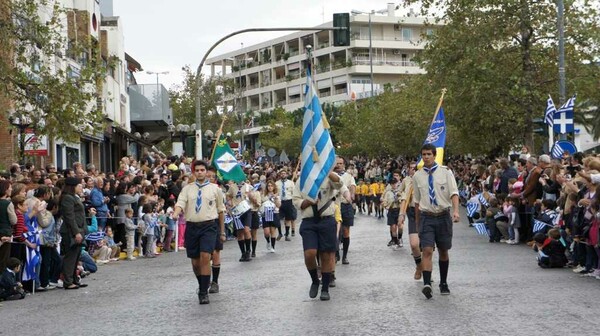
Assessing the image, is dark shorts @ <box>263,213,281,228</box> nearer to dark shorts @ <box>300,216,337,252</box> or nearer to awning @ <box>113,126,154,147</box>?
dark shorts @ <box>300,216,337,252</box>

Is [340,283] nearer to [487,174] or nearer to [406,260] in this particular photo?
[406,260]

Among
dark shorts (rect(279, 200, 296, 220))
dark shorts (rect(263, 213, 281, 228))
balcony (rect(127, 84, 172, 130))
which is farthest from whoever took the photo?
Answer: balcony (rect(127, 84, 172, 130))

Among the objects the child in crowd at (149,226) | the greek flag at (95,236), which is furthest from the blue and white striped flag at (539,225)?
the greek flag at (95,236)

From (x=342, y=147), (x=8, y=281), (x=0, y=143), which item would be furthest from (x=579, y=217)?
(x=342, y=147)

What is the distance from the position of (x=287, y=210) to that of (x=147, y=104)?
32243 mm

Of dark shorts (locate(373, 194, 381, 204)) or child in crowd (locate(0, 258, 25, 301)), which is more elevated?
dark shorts (locate(373, 194, 381, 204))

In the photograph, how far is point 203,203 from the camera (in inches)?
534

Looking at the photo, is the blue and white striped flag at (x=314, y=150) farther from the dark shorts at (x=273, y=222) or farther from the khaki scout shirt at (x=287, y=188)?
the khaki scout shirt at (x=287, y=188)

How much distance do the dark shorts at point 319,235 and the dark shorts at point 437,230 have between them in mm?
1153

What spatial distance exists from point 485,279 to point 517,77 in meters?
21.6

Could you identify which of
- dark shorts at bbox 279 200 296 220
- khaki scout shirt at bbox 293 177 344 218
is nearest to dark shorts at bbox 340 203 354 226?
khaki scout shirt at bbox 293 177 344 218

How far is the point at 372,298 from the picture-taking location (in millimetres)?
12680

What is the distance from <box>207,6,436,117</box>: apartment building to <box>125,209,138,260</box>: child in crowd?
73.0 metres

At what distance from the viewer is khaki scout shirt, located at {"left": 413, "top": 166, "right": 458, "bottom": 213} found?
42.5 ft
